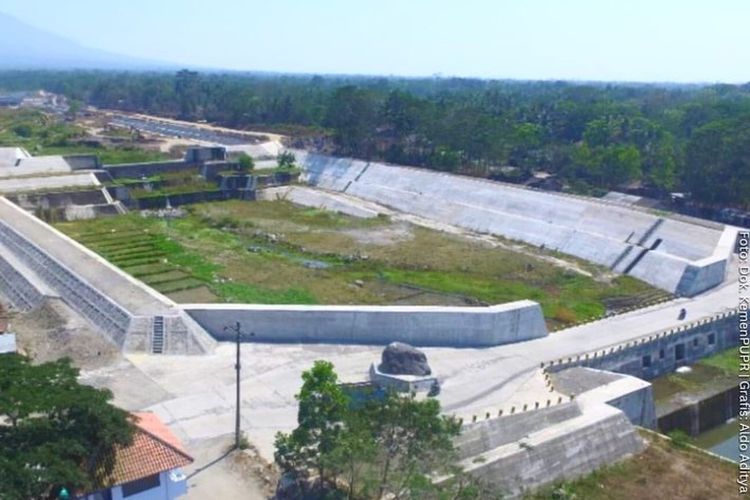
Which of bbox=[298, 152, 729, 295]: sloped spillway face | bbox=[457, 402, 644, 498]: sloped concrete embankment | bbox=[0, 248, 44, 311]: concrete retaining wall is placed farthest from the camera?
bbox=[298, 152, 729, 295]: sloped spillway face

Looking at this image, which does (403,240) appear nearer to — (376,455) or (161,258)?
(161,258)

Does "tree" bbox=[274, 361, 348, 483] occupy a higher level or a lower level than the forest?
lower

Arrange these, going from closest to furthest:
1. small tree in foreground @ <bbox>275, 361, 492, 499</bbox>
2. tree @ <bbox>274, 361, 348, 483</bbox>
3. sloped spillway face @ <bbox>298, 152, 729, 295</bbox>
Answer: small tree in foreground @ <bbox>275, 361, 492, 499</bbox>, tree @ <bbox>274, 361, 348, 483</bbox>, sloped spillway face @ <bbox>298, 152, 729, 295</bbox>

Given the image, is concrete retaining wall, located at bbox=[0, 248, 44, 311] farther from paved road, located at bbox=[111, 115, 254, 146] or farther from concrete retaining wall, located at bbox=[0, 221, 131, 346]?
paved road, located at bbox=[111, 115, 254, 146]

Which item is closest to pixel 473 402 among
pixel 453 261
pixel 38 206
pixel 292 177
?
pixel 453 261

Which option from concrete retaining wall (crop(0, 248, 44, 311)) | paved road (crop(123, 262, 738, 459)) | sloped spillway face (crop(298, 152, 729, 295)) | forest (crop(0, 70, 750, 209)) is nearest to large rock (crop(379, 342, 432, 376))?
paved road (crop(123, 262, 738, 459))

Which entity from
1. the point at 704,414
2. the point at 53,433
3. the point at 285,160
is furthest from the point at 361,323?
the point at 285,160
